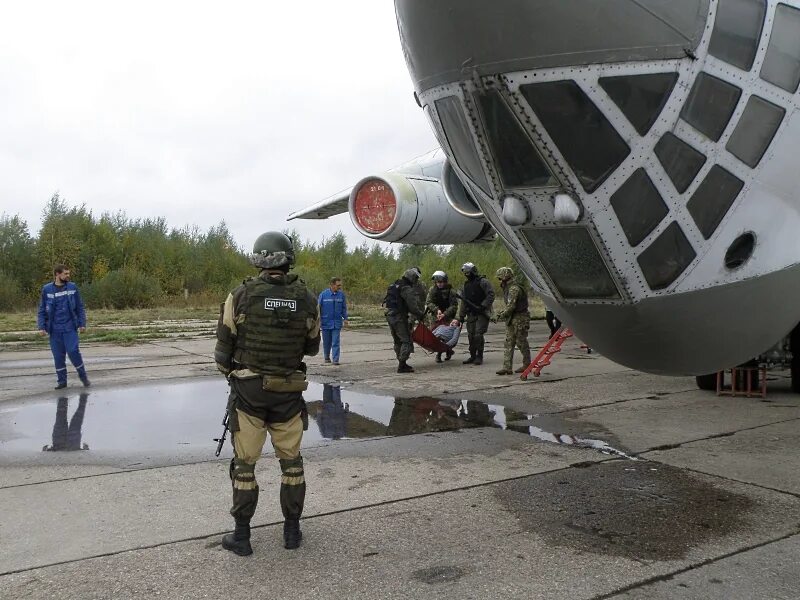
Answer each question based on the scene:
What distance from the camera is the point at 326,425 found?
725 centimetres

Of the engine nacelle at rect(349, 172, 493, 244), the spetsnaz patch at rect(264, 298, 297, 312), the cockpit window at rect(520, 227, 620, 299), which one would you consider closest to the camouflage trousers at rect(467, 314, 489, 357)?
the engine nacelle at rect(349, 172, 493, 244)

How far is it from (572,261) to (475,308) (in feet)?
26.7

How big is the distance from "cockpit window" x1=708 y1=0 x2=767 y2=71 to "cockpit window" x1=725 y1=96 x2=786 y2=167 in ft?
0.76

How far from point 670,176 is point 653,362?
123 centimetres

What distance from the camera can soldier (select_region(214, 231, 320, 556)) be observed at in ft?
13.1

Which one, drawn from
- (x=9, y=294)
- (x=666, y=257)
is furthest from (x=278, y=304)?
(x=9, y=294)

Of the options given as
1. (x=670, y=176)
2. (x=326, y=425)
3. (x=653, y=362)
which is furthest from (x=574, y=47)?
(x=326, y=425)

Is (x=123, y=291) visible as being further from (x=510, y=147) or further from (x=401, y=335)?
(x=510, y=147)

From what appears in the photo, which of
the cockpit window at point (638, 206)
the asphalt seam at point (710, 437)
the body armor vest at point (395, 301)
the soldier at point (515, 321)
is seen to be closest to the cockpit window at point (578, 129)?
the cockpit window at point (638, 206)

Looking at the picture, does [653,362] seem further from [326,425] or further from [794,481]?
[326,425]

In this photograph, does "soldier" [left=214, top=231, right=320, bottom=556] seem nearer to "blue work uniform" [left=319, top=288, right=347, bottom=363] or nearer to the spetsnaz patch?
the spetsnaz patch

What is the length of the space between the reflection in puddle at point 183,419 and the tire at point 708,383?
8.33ft

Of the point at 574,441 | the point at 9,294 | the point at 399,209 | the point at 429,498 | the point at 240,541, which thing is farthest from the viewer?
the point at 9,294

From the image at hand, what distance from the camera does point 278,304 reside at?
4.06m
